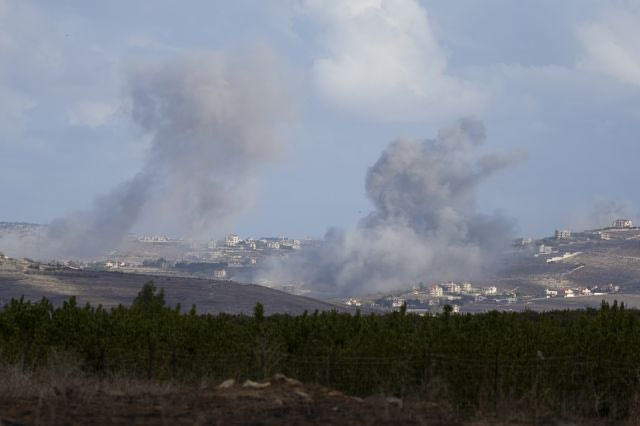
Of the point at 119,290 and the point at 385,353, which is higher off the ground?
the point at 119,290

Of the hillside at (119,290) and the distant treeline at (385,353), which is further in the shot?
the hillside at (119,290)

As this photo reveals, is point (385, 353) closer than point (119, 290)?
Yes

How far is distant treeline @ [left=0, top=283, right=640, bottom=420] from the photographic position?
31797mm

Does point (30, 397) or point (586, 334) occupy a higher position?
point (586, 334)

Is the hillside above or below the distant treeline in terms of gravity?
above

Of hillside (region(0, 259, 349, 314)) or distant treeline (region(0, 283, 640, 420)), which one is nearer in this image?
distant treeline (region(0, 283, 640, 420))

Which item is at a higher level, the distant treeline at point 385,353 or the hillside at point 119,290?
the hillside at point 119,290

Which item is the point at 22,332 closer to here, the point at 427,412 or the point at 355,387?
the point at 355,387

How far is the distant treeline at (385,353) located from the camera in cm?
3180

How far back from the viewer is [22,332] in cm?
4184

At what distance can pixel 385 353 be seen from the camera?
34969 millimetres

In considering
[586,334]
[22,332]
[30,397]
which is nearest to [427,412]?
[30,397]

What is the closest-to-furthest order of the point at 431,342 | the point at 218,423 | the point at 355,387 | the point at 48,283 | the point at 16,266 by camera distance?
the point at 218,423 < the point at 355,387 < the point at 431,342 < the point at 48,283 < the point at 16,266

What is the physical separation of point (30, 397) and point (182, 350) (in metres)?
17.5
